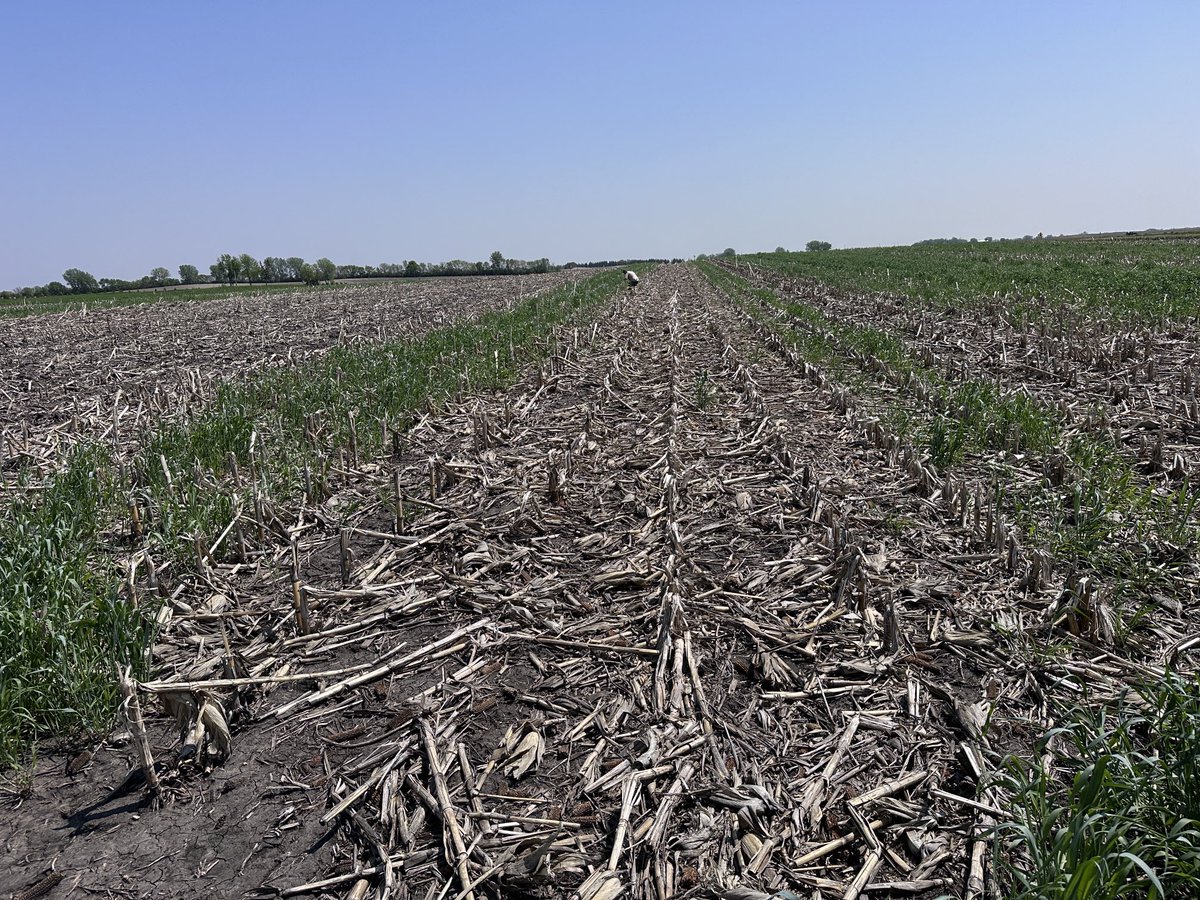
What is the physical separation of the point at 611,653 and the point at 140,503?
14.6ft

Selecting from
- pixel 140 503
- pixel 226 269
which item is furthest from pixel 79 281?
pixel 140 503

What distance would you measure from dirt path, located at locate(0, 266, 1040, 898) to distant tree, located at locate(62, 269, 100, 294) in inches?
2579

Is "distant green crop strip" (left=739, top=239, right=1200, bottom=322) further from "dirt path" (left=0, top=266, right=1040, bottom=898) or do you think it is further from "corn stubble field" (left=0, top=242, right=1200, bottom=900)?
"dirt path" (left=0, top=266, right=1040, bottom=898)

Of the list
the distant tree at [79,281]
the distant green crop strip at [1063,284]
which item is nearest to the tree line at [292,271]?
the distant tree at [79,281]

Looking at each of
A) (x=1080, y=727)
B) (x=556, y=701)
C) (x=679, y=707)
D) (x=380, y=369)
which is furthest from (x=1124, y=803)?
(x=380, y=369)

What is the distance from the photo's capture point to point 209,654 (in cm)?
412

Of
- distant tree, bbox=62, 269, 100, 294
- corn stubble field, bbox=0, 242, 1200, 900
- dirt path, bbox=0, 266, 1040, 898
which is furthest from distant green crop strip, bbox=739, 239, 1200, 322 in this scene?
distant tree, bbox=62, 269, 100, 294

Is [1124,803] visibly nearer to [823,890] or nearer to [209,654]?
[823,890]

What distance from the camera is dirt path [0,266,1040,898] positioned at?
2744mm

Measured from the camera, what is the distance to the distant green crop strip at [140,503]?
354 cm

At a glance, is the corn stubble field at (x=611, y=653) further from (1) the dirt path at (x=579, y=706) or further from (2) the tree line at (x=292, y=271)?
(2) the tree line at (x=292, y=271)

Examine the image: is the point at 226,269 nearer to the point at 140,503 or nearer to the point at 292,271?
the point at 292,271

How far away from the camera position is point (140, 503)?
6023 millimetres

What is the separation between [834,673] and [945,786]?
2.79 ft
